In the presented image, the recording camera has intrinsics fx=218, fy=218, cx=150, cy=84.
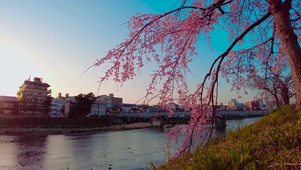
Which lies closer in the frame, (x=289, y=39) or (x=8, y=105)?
(x=289, y=39)

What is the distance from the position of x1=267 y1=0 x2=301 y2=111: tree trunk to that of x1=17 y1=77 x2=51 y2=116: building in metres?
63.3

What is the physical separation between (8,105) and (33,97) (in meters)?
6.75

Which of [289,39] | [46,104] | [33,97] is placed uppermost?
[33,97]

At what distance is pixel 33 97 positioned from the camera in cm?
6222

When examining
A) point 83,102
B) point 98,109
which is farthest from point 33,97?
point 98,109

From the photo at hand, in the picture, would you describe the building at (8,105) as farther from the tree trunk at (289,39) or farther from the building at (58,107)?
the tree trunk at (289,39)

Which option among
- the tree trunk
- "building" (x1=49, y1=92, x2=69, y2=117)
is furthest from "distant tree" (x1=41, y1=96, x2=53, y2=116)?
the tree trunk

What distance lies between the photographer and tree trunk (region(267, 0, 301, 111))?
368cm

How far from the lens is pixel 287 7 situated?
157 inches

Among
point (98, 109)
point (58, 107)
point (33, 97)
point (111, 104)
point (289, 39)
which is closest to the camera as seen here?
point (289, 39)

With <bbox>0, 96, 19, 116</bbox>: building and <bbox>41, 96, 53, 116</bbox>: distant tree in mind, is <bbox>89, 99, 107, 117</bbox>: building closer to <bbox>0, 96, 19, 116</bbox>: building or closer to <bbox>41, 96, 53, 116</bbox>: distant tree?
<bbox>41, 96, 53, 116</bbox>: distant tree

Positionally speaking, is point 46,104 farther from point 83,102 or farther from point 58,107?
point 58,107

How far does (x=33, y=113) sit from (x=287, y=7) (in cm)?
6385

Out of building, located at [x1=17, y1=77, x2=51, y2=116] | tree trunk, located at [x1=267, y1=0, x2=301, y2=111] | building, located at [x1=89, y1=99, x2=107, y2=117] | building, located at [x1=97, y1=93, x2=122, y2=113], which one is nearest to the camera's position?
tree trunk, located at [x1=267, y1=0, x2=301, y2=111]
